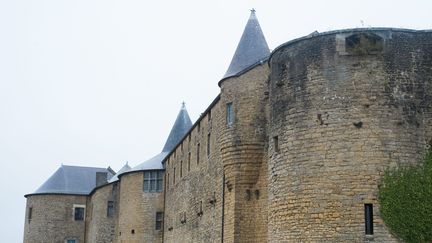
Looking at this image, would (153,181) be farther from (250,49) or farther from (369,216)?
(369,216)

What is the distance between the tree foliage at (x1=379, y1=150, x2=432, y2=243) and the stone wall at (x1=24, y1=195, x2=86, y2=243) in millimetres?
41866

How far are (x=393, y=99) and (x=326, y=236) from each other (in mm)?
4184

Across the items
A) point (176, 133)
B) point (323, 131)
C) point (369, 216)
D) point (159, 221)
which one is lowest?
point (369, 216)

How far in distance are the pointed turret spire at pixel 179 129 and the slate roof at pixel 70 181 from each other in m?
13.0

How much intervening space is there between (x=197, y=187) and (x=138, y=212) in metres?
11.3


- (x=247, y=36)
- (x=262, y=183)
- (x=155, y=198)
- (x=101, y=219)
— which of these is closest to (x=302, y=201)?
(x=262, y=183)

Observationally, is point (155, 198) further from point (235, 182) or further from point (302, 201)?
point (302, 201)

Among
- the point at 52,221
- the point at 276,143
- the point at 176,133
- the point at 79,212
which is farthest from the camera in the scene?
the point at 79,212

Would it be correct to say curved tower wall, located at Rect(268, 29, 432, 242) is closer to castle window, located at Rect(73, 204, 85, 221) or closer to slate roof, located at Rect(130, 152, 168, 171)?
slate roof, located at Rect(130, 152, 168, 171)

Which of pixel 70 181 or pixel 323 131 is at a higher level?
pixel 70 181

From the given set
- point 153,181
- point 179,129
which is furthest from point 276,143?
point 179,129

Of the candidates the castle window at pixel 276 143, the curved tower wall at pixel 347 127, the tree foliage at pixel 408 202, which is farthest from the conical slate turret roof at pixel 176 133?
the tree foliage at pixel 408 202

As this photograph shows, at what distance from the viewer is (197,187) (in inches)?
1218

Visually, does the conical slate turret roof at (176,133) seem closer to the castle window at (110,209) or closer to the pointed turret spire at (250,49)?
the castle window at (110,209)
